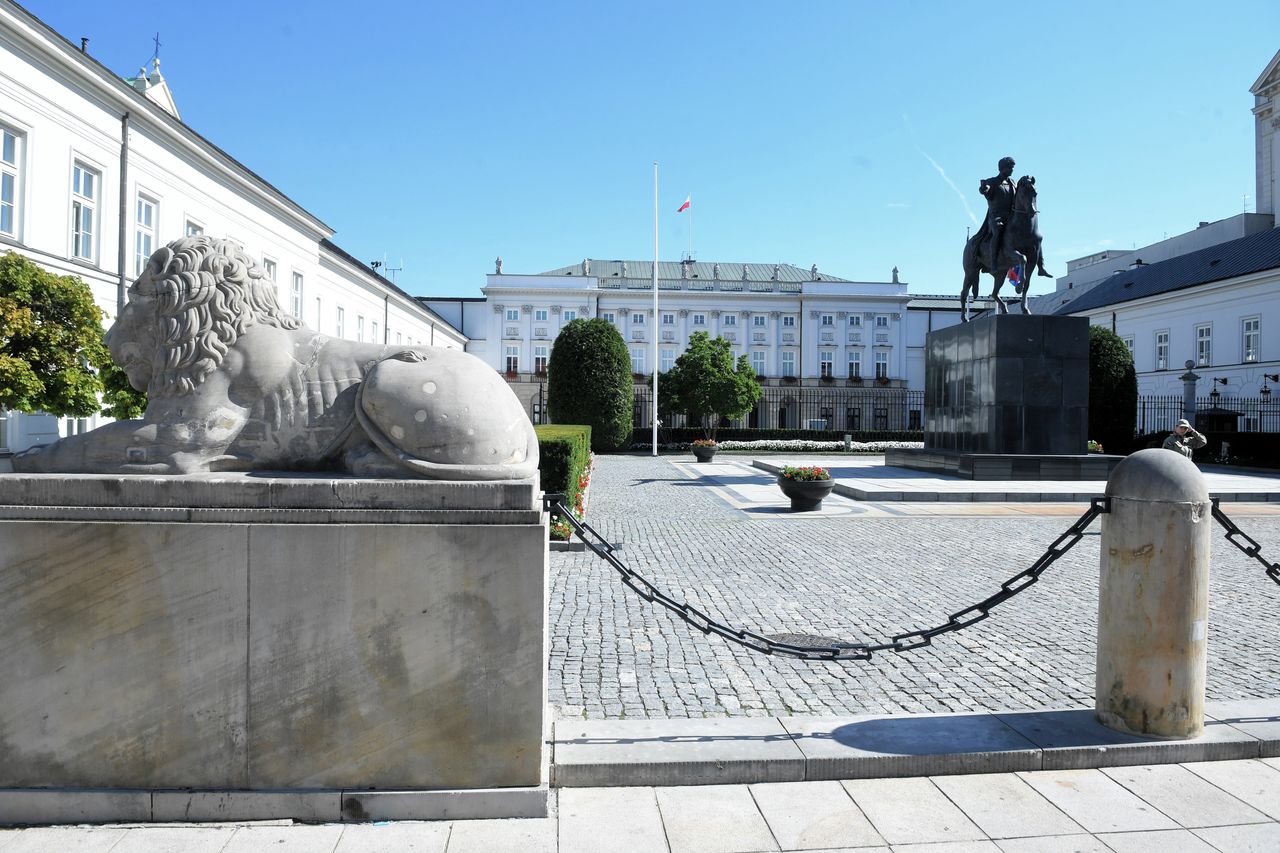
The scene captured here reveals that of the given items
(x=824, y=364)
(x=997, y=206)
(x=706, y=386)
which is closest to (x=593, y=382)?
(x=706, y=386)

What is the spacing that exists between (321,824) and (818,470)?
38.0 ft

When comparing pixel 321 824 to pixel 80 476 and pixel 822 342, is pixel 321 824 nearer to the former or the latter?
pixel 80 476

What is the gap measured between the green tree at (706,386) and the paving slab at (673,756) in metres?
41.1

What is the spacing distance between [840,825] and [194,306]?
3153 millimetres

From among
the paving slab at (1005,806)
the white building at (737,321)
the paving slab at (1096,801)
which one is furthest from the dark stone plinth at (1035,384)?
the white building at (737,321)

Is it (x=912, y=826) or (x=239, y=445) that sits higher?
(x=239, y=445)

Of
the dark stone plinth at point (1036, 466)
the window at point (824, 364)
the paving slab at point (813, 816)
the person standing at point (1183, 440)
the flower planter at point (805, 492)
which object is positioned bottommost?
the paving slab at point (813, 816)

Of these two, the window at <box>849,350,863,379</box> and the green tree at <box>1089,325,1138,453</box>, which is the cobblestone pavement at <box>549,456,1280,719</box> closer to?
the green tree at <box>1089,325,1138,453</box>

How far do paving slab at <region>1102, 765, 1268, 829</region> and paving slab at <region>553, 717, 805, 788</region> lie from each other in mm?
1366

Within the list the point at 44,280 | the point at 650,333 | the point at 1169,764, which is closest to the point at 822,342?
the point at 650,333

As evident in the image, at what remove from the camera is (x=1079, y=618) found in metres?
6.38

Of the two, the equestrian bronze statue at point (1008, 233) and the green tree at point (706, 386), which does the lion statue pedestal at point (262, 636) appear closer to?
the equestrian bronze statue at point (1008, 233)

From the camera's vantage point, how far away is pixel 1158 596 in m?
3.51

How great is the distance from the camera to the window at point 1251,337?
37312 mm
